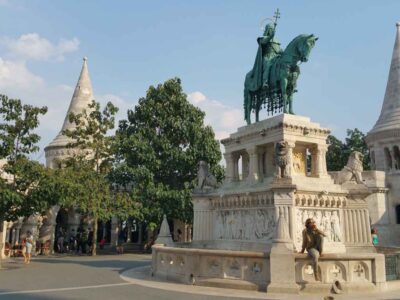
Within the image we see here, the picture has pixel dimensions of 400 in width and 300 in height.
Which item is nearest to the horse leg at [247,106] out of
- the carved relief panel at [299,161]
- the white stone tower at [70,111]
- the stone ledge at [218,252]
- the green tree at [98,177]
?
the carved relief panel at [299,161]

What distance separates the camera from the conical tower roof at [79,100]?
37.4 metres

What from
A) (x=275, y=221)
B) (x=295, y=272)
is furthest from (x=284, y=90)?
(x=295, y=272)

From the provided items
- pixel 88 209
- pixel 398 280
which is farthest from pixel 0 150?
pixel 398 280

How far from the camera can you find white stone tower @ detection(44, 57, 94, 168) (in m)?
36.7

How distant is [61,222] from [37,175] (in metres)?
17.9

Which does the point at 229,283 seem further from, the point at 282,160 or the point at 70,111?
the point at 70,111

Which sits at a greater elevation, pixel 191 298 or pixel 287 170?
pixel 287 170

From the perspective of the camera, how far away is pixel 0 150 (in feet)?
57.4

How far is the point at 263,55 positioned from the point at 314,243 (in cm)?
893

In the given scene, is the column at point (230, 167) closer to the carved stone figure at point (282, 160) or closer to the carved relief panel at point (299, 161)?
the carved relief panel at point (299, 161)

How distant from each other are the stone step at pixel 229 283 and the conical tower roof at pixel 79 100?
2866 cm

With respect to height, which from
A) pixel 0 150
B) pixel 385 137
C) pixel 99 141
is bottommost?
pixel 0 150

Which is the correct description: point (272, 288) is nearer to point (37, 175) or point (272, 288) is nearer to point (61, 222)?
point (37, 175)

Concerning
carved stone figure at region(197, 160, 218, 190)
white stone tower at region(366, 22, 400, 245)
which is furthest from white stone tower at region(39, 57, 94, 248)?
white stone tower at region(366, 22, 400, 245)
